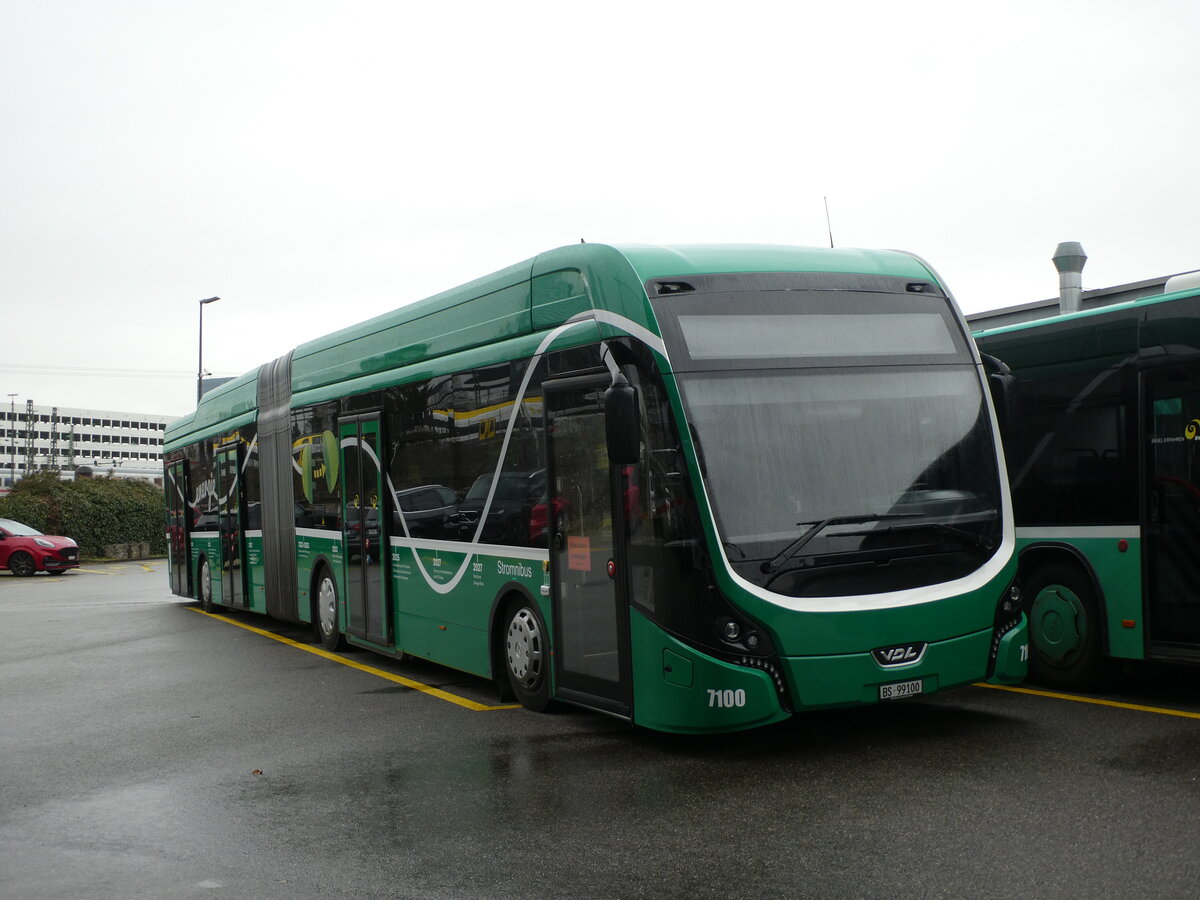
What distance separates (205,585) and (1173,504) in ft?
49.5

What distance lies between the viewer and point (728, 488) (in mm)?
6844

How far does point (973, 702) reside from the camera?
869 centimetres

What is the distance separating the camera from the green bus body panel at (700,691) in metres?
6.72

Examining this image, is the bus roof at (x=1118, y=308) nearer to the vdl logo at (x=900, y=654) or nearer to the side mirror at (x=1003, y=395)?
the side mirror at (x=1003, y=395)

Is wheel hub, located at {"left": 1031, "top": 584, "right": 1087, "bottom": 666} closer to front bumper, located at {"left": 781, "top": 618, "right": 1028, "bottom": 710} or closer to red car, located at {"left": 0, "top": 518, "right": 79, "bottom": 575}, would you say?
front bumper, located at {"left": 781, "top": 618, "right": 1028, "bottom": 710}

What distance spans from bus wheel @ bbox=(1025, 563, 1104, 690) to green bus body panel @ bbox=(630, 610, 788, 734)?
317 centimetres

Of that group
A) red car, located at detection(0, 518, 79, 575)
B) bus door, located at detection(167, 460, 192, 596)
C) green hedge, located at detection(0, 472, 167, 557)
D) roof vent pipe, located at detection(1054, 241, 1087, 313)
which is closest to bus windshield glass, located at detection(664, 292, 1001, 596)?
roof vent pipe, located at detection(1054, 241, 1087, 313)

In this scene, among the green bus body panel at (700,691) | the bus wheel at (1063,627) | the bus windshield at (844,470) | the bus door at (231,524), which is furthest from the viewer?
the bus door at (231,524)

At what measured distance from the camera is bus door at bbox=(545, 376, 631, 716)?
291 inches

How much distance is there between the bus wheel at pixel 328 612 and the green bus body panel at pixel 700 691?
6.52m

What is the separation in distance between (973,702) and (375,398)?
5.80 meters

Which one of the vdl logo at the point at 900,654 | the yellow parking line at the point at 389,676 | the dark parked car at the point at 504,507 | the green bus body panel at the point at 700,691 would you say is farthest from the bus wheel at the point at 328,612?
the vdl logo at the point at 900,654

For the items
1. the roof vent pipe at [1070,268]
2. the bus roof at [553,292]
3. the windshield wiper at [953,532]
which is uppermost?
the roof vent pipe at [1070,268]

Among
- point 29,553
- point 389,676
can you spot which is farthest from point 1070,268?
point 29,553
